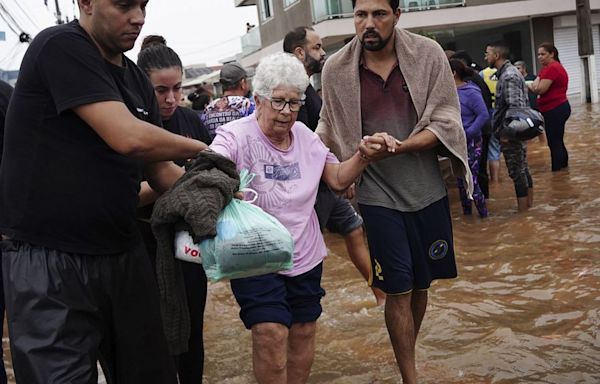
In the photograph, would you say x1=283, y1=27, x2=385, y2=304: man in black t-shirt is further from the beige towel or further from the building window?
the building window

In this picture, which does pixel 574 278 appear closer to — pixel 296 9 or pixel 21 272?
pixel 21 272

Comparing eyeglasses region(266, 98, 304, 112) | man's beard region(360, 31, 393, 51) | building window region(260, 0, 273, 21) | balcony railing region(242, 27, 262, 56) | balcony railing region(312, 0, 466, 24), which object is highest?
building window region(260, 0, 273, 21)

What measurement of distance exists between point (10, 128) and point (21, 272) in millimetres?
539

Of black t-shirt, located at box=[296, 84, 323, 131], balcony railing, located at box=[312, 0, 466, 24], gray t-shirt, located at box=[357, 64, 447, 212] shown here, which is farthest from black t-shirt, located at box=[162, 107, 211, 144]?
balcony railing, located at box=[312, 0, 466, 24]

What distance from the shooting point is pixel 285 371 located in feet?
10.6

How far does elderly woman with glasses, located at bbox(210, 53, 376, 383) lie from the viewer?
3213 mm

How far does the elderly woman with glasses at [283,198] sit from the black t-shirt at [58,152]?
752 millimetres

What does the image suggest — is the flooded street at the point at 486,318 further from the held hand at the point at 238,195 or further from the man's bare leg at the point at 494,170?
the man's bare leg at the point at 494,170

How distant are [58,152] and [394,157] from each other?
191cm

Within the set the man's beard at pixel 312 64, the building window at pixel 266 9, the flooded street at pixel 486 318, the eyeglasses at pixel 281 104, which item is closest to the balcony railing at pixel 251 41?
the building window at pixel 266 9

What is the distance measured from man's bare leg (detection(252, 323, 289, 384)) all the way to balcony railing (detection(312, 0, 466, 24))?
23127 mm

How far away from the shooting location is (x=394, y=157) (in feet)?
12.7

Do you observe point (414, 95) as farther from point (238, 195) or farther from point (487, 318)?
point (487, 318)

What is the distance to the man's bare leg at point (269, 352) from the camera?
3178 millimetres
